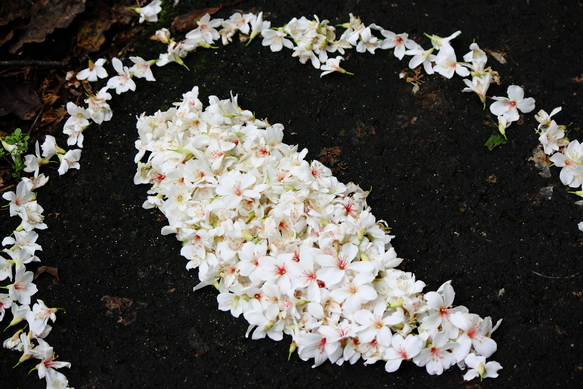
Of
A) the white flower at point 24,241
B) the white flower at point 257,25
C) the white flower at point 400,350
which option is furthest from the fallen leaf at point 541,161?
the white flower at point 24,241

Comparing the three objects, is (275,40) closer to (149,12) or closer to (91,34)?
(149,12)

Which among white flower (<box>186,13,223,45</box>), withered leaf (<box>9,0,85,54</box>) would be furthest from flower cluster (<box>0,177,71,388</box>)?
white flower (<box>186,13,223,45</box>)

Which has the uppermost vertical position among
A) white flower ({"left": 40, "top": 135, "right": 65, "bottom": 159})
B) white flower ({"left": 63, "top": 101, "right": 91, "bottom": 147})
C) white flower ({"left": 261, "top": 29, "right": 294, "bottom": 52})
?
white flower ({"left": 261, "top": 29, "right": 294, "bottom": 52})

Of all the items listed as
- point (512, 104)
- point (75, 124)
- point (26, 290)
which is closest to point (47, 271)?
point (26, 290)

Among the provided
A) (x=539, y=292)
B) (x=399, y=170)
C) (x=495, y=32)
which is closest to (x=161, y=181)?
(x=399, y=170)

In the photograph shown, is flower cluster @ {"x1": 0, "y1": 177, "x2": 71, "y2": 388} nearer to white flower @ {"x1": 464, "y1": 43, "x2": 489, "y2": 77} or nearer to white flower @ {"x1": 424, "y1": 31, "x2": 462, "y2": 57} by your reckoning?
white flower @ {"x1": 424, "y1": 31, "x2": 462, "y2": 57}
